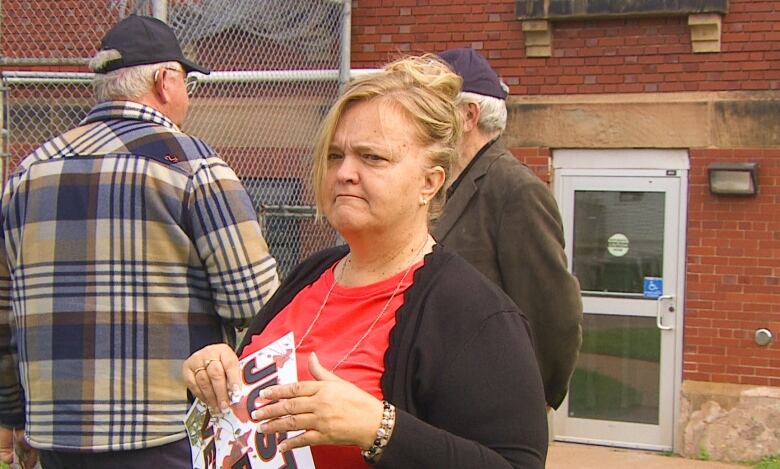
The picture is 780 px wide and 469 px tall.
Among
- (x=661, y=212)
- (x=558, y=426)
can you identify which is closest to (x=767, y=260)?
(x=661, y=212)

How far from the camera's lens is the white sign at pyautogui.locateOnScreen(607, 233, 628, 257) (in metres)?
7.48

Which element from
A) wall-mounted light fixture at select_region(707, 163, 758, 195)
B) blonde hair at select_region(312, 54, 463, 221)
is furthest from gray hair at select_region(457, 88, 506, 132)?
wall-mounted light fixture at select_region(707, 163, 758, 195)

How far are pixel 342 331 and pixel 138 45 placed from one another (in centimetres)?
148

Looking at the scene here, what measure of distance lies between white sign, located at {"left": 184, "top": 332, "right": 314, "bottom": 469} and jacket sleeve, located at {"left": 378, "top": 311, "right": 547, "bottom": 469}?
254 mm

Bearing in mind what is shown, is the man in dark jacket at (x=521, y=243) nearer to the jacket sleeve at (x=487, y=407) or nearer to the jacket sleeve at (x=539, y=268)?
the jacket sleeve at (x=539, y=268)

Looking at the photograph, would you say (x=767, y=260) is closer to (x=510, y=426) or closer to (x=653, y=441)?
(x=653, y=441)

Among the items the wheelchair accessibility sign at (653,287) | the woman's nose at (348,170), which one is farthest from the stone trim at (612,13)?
the woman's nose at (348,170)

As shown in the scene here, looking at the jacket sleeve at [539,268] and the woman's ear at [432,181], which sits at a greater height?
the woman's ear at [432,181]

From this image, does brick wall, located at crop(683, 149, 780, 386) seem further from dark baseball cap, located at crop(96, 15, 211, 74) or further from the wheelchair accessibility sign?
dark baseball cap, located at crop(96, 15, 211, 74)

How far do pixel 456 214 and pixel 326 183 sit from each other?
134cm

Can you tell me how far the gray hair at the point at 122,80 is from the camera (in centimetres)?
319

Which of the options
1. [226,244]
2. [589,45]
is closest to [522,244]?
[226,244]

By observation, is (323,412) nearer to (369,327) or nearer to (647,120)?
(369,327)

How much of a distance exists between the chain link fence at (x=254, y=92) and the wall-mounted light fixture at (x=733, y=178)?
2559mm
